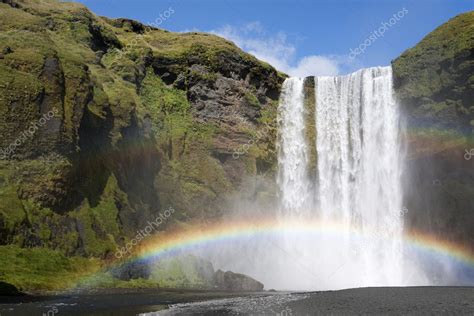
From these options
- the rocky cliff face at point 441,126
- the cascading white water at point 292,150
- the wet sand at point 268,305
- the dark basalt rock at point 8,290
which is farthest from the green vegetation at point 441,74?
the dark basalt rock at point 8,290

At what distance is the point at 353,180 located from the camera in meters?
61.0

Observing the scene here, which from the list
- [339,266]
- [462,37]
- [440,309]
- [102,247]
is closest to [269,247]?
Answer: [339,266]

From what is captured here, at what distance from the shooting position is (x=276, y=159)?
225 ft

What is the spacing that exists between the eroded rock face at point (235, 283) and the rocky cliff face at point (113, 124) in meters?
10.5

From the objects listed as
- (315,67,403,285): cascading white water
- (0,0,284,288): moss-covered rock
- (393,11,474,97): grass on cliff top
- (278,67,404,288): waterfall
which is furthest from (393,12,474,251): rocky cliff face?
(0,0,284,288): moss-covered rock

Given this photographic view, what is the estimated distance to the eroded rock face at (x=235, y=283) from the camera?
4644 centimetres

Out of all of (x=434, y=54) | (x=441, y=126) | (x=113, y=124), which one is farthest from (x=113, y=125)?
(x=434, y=54)

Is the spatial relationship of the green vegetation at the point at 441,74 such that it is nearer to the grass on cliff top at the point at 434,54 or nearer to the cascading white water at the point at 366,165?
the grass on cliff top at the point at 434,54

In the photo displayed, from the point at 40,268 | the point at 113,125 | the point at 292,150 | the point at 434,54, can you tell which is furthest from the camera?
the point at 292,150

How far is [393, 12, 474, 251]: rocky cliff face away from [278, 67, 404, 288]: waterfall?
226 cm

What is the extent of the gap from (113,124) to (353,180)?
28.9 metres

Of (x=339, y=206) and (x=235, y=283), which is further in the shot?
(x=339, y=206)

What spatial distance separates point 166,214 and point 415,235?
2804 centimetres

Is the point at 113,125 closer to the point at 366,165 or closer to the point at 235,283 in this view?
the point at 235,283
